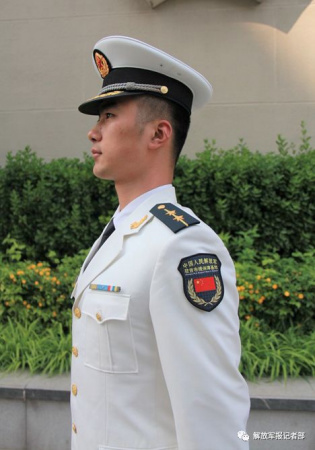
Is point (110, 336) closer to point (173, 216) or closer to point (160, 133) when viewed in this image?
point (173, 216)

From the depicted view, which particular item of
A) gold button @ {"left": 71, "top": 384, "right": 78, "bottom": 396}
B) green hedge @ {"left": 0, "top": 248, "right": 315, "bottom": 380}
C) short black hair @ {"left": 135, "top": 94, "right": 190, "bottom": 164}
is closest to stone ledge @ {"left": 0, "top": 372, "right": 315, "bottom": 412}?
green hedge @ {"left": 0, "top": 248, "right": 315, "bottom": 380}

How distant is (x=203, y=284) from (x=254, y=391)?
7.34ft

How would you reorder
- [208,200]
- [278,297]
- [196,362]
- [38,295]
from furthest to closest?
[208,200] < [38,295] < [278,297] < [196,362]

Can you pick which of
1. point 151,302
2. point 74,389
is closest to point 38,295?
point 74,389

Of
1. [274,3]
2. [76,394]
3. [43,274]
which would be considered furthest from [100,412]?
[274,3]

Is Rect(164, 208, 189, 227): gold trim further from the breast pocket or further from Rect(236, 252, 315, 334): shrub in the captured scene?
Rect(236, 252, 315, 334): shrub

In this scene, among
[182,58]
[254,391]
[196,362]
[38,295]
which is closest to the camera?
[196,362]

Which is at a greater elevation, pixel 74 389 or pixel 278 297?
pixel 278 297

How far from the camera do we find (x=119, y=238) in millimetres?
1403

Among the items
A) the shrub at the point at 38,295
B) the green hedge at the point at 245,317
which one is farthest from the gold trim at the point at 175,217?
the shrub at the point at 38,295

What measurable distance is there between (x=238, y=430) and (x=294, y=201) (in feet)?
12.0

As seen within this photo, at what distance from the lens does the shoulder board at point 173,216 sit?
127 centimetres

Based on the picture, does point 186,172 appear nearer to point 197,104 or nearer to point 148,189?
point 197,104

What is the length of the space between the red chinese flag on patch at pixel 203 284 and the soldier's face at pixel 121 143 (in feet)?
1.41
